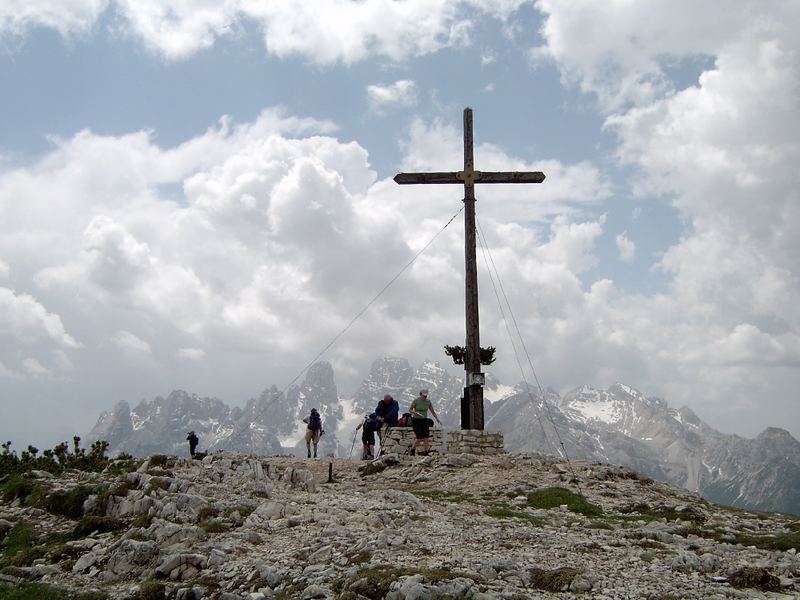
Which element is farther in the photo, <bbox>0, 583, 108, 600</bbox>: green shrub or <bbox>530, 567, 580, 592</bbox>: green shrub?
<bbox>0, 583, 108, 600</bbox>: green shrub

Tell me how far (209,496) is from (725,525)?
11.9 meters

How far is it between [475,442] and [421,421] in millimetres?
2201

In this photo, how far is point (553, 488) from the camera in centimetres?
2036

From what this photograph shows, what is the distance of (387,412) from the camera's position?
30.4 meters

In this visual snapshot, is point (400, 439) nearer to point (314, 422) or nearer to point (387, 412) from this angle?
point (387, 412)

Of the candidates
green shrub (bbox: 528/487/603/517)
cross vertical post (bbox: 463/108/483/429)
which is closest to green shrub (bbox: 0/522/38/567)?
green shrub (bbox: 528/487/603/517)

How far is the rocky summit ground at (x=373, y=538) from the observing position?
1111 cm

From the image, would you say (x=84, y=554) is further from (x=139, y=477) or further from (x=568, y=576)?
(x=568, y=576)

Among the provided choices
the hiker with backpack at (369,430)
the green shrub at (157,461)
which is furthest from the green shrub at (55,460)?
the hiker with backpack at (369,430)

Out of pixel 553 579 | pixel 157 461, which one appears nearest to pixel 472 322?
pixel 157 461

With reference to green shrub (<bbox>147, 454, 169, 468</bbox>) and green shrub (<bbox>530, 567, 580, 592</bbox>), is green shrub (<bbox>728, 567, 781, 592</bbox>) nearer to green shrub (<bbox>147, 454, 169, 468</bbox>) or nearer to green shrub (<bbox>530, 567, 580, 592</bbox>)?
green shrub (<bbox>530, 567, 580, 592</bbox>)

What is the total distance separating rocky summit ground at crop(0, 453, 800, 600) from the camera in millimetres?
11109

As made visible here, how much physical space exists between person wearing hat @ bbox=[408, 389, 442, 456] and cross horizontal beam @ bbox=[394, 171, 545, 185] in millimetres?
8897

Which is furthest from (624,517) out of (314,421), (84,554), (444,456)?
(314,421)
